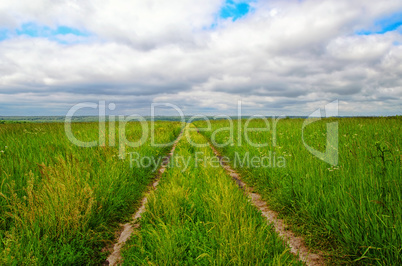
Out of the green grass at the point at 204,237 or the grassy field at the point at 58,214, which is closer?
the green grass at the point at 204,237

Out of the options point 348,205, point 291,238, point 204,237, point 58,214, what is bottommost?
point 291,238

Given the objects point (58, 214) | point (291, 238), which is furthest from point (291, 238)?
point (58, 214)

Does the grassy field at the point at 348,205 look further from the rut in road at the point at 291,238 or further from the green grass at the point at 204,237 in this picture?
the green grass at the point at 204,237

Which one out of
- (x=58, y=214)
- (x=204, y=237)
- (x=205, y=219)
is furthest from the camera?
(x=205, y=219)

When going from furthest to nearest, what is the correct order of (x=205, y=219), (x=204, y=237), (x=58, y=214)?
(x=205, y=219) → (x=58, y=214) → (x=204, y=237)

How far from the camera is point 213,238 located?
9.62ft

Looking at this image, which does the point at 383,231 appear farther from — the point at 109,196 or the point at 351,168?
the point at 109,196

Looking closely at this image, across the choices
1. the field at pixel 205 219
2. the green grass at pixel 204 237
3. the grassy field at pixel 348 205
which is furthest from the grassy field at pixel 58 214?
the grassy field at pixel 348 205

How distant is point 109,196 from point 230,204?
252 cm

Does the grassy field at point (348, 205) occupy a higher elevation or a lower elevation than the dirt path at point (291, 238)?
higher

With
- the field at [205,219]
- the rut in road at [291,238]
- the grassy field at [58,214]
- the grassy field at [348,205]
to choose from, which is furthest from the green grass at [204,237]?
the grassy field at [348,205]

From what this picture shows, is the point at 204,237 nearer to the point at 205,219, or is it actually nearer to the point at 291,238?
the point at 205,219

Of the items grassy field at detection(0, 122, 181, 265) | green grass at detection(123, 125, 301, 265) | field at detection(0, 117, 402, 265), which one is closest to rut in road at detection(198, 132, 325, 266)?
field at detection(0, 117, 402, 265)

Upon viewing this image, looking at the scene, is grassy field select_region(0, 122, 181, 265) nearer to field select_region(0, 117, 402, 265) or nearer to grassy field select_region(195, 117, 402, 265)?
field select_region(0, 117, 402, 265)
